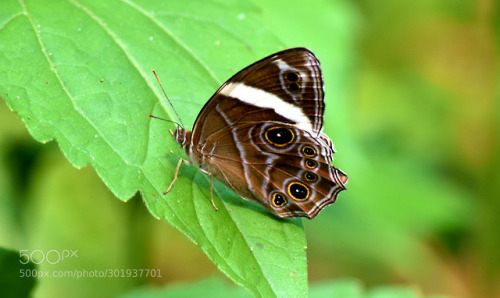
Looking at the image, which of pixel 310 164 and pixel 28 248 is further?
pixel 28 248

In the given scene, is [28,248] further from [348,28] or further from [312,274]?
[348,28]

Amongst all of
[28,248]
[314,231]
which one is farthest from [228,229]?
[314,231]

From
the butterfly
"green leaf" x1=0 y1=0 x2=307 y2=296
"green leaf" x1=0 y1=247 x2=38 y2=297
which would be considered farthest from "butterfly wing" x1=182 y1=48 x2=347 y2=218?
"green leaf" x1=0 y1=247 x2=38 y2=297

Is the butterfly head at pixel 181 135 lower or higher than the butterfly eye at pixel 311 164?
lower

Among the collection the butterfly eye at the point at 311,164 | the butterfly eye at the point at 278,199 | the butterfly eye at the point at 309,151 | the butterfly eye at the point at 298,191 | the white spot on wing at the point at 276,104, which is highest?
the white spot on wing at the point at 276,104

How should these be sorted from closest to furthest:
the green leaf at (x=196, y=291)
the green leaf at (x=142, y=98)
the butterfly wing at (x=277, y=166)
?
1. the green leaf at (x=142, y=98)
2. the butterfly wing at (x=277, y=166)
3. the green leaf at (x=196, y=291)

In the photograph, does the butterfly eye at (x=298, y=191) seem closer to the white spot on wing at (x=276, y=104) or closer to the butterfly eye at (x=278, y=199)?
the butterfly eye at (x=278, y=199)

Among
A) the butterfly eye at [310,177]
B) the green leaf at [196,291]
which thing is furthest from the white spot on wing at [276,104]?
the green leaf at [196,291]

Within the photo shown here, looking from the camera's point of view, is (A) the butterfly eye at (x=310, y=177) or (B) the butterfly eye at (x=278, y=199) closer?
(B) the butterfly eye at (x=278, y=199)
